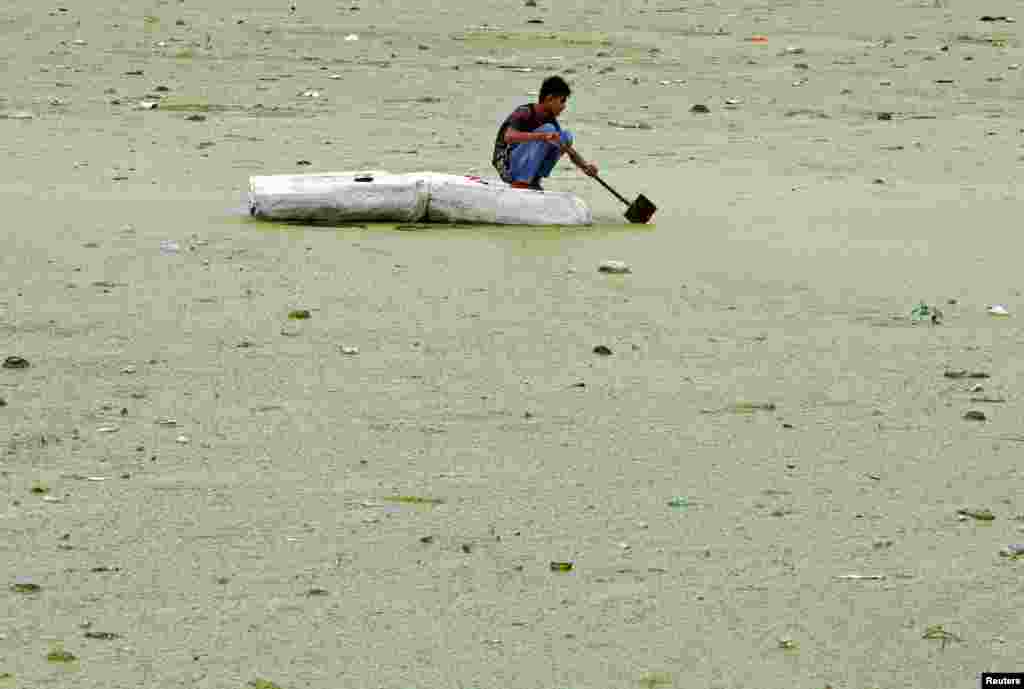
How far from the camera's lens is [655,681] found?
12.3 feet

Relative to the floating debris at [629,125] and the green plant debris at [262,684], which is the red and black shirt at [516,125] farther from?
the green plant debris at [262,684]

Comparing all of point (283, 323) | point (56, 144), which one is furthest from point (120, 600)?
point (56, 144)

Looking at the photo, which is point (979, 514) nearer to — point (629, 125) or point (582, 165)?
point (582, 165)

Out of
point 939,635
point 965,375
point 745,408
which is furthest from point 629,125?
point 939,635

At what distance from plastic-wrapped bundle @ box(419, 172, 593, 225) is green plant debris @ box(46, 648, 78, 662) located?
4.64m

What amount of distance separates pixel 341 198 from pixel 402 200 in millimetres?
264

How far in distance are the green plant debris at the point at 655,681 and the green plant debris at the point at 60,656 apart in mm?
1117

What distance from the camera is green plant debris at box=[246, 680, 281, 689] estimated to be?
11.9ft

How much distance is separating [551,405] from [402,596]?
1.55 meters

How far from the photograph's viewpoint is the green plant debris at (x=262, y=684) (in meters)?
3.63

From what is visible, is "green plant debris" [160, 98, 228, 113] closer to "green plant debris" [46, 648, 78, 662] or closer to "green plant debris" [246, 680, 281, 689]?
"green plant debris" [46, 648, 78, 662]

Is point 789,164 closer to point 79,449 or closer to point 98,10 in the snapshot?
point 79,449

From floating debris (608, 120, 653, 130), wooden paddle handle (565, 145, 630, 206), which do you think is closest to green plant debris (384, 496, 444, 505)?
wooden paddle handle (565, 145, 630, 206)

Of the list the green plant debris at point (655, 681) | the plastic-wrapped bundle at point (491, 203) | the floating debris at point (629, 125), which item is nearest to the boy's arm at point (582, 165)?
the plastic-wrapped bundle at point (491, 203)
